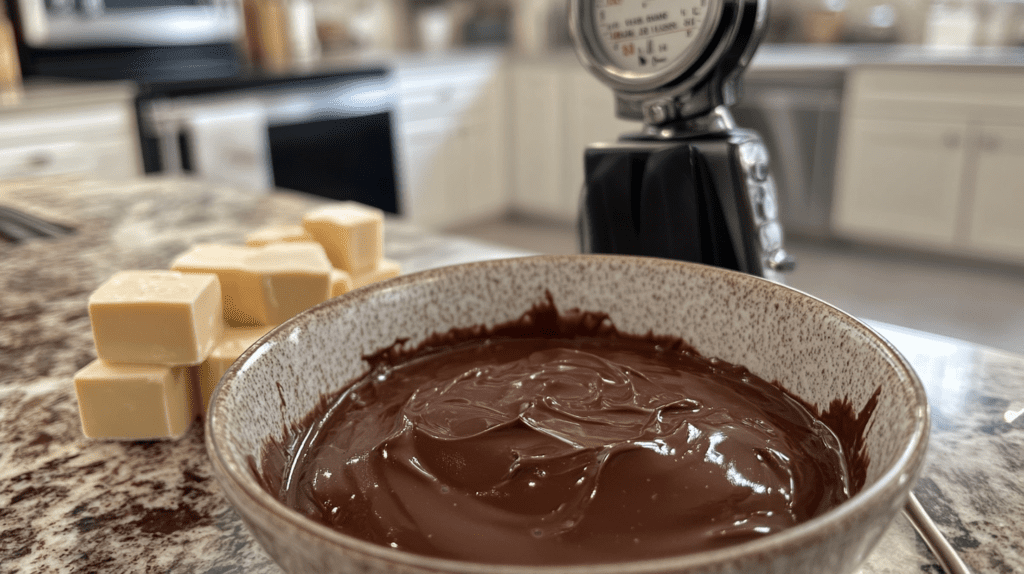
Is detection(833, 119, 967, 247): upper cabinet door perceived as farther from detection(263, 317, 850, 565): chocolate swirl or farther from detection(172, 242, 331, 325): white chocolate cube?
detection(172, 242, 331, 325): white chocolate cube

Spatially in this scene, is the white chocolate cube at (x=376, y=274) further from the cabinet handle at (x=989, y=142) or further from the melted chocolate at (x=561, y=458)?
the cabinet handle at (x=989, y=142)

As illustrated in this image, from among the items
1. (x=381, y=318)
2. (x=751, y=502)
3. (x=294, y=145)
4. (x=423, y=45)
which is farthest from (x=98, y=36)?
(x=751, y=502)

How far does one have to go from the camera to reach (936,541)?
434 mm

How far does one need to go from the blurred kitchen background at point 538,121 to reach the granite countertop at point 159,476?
2.11 meters

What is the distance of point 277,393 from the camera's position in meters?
0.47

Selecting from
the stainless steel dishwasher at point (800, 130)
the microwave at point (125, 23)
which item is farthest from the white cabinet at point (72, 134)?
the stainless steel dishwasher at point (800, 130)

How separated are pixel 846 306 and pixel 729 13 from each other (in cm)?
258

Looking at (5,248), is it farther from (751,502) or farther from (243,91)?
(243,91)

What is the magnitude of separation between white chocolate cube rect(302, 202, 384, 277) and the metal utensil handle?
1.86ft

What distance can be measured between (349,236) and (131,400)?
29cm

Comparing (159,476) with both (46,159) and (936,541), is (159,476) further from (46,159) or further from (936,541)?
(46,159)

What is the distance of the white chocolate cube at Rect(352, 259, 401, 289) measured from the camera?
0.80 meters

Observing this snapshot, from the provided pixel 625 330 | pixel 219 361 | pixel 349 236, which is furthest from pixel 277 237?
pixel 625 330

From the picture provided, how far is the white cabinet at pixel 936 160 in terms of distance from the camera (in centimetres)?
292
